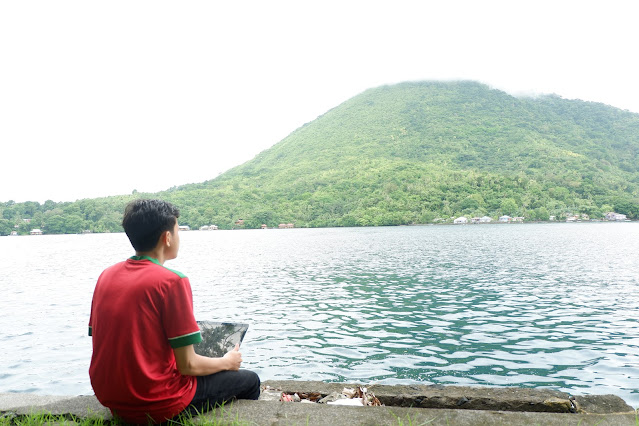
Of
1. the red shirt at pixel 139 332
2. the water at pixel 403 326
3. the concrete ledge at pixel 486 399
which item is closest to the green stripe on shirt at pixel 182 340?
the red shirt at pixel 139 332

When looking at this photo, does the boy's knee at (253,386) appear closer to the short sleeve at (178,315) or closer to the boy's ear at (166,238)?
the short sleeve at (178,315)

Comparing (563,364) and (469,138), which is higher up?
(469,138)

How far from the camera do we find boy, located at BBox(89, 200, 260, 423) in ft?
9.34

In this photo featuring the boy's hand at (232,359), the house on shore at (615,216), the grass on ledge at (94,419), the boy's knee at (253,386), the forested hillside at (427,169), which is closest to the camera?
the grass on ledge at (94,419)

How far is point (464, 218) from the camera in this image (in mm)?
99375

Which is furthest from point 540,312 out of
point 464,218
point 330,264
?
point 464,218

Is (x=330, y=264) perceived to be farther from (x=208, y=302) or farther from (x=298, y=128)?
(x=298, y=128)

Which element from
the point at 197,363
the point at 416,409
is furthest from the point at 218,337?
the point at 416,409

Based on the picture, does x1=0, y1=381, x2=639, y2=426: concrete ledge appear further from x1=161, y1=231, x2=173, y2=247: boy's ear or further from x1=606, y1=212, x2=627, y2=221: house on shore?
x1=606, y1=212, x2=627, y2=221: house on shore

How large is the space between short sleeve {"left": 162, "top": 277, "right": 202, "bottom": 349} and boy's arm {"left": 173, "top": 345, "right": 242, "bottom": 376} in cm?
9

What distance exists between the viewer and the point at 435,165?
124 metres

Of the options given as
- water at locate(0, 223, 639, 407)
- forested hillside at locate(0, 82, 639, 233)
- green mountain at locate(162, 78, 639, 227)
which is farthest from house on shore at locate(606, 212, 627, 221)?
water at locate(0, 223, 639, 407)

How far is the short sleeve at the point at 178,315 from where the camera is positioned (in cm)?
285

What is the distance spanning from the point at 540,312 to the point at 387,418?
11345 mm
